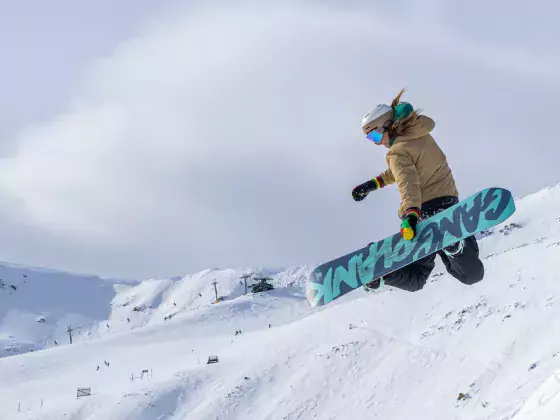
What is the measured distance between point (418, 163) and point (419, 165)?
0.12 ft

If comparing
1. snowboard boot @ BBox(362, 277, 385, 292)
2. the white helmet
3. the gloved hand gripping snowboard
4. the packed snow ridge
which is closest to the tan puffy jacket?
the gloved hand gripping snowboard

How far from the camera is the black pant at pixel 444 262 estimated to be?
8344 millimetres

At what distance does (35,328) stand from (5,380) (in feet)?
437

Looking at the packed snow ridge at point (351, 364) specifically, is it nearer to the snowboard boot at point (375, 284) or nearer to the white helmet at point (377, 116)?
the snowboard boot at point (375, 284)

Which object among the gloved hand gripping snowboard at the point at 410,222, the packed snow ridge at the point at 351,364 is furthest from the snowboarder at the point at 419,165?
the packed snow ridge at the point at 351,364

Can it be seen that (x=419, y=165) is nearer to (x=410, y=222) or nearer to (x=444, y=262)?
(x=410, y=222)

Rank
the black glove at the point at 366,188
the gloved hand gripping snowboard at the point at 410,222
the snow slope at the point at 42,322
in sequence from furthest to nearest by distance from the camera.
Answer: the snow slope at the point at 42,322, the black glove at the point at 366,188, the gloved hand gripping snowboard at the point at 410,222

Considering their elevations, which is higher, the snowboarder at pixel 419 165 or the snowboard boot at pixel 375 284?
the snowboarder at pixel 419 165

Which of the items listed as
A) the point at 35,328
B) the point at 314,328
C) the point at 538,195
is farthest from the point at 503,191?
the point at 35,328

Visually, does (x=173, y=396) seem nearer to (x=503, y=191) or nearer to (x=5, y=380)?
(x=5, y=380)

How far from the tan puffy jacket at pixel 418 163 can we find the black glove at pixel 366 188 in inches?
34.5

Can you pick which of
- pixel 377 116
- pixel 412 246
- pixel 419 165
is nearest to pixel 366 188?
pixel 419 165

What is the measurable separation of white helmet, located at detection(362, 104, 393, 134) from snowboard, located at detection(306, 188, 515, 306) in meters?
1.68

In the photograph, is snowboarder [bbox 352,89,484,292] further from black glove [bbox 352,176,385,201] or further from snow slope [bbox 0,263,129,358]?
snow slope [bbox 0,263,129,358]
